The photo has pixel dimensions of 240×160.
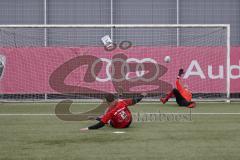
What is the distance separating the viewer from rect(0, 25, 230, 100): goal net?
20516mm

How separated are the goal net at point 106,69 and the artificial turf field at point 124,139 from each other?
18.2ft

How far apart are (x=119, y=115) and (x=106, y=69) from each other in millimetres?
9045

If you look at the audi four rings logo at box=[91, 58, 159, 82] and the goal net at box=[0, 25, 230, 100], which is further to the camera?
the audi four rings logo at box=[91, 58, 159, 82]

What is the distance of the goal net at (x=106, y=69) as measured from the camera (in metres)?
20.5

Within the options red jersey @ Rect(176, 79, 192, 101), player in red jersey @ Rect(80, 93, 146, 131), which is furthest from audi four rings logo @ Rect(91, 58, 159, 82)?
player in red jersey @ Rect(80, 93, 146, 131)

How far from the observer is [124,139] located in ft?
33.8

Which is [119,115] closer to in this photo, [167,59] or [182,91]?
[182,91]

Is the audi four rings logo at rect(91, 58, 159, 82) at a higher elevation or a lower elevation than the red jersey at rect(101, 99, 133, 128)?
higher

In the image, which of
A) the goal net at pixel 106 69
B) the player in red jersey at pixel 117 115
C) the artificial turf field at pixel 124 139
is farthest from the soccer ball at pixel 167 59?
the player in red jersey at pixel 117 115

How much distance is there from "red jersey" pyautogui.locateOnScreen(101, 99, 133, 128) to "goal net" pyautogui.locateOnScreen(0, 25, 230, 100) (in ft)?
28.0

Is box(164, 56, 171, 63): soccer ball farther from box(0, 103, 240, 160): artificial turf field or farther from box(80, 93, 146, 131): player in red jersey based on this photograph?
box(80, 93, 146, 131): player in red jersey

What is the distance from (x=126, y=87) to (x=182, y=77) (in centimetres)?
228

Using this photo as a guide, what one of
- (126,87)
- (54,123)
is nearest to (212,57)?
(126,87)
